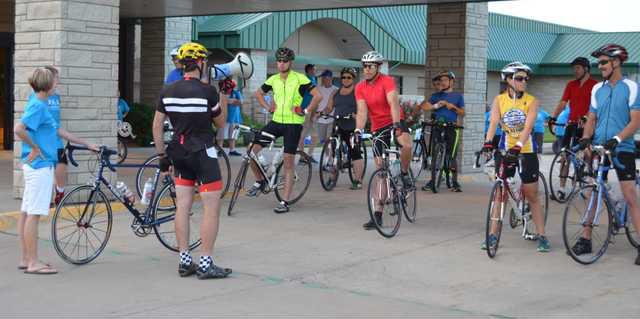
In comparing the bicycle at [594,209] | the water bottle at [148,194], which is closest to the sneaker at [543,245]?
the bicycle at [594,209]

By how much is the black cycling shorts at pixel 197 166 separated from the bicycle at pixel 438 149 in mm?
6357

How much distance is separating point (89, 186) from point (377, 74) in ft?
12.4

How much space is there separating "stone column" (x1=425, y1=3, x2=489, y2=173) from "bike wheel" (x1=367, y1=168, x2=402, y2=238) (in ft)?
24.7

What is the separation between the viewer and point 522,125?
843 centimetres

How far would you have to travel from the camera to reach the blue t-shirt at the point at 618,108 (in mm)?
8055

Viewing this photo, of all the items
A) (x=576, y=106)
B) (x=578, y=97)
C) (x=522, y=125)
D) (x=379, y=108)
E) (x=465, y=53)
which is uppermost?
(x=465, y=53)

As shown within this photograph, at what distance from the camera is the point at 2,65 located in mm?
19938

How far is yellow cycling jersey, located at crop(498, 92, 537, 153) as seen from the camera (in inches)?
332

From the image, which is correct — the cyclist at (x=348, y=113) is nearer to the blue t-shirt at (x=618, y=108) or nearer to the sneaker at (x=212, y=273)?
the blue t-shirt at (x=618, y=108)

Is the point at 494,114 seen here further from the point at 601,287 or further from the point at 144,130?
the point at 144,130

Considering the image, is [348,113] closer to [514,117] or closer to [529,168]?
[514,117]

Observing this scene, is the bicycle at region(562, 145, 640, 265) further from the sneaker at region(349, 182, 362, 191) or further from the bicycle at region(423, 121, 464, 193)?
the sneaker at region(349, 182, 362, 191)

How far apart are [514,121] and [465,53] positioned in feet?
27.7

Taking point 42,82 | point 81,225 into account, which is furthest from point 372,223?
point 42,82
